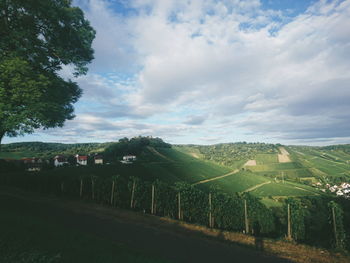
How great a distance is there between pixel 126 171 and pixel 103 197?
157 feet

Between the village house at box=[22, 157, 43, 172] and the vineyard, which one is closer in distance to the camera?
the vineyard

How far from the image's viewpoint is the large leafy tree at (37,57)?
1112 centimetres

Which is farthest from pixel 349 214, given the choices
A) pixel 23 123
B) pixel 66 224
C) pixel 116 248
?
pixel 23 123

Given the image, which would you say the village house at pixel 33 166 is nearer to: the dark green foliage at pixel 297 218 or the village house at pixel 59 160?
the village house at pixel 59 160

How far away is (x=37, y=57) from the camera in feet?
42.9

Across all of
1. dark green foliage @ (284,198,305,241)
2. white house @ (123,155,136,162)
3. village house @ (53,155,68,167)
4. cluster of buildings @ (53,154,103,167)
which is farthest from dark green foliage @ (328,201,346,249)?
village house @ (53,155,68,167)

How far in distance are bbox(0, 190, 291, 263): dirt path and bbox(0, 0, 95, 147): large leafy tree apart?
615cm

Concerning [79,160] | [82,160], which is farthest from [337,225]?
[79,160]

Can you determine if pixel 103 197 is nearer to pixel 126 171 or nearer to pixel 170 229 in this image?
pixel 170 229

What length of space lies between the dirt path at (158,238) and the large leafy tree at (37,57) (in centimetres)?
615

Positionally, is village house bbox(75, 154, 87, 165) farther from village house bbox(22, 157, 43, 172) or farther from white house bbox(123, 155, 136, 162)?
white house bbox(123, 155, 136, 162)

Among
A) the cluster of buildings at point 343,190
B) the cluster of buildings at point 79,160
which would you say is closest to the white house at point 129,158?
the cluster of buildings at point 79,160

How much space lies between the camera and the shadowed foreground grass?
15.8 feet

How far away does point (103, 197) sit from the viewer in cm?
1731
